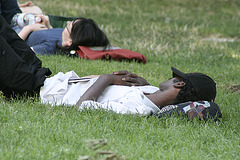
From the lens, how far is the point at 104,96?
4.50 meters

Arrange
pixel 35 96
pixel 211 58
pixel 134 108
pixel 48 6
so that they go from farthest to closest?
1. pixel 48 6
2. pixel 211 58
3. pixel 35 96
4. pixel 134 108

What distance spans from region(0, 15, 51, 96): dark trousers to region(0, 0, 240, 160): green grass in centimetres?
24

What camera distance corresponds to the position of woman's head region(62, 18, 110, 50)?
671 cm

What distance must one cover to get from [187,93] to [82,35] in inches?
118

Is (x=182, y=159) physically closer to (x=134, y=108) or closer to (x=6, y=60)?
(x=134, y=108)

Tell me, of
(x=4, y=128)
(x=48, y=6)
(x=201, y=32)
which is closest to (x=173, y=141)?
(x=4, y=128)

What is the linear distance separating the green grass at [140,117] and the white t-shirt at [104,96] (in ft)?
0.49

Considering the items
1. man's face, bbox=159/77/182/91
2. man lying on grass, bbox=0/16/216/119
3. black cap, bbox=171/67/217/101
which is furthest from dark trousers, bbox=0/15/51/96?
black cap, bbox=171/67/217/101

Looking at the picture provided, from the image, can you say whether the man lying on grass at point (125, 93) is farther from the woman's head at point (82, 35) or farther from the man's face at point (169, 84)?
the woman's head at point (82, 35)

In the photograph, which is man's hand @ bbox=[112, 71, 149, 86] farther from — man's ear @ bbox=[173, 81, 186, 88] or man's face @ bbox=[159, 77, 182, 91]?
man's ear @ bbox=[173, 81, 186, 88]

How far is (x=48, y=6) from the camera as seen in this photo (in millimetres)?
12406

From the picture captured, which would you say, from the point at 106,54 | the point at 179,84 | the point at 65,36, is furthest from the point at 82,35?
the point at 179,84

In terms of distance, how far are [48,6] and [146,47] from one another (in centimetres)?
514

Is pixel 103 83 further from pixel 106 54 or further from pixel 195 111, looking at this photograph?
pixel 106 54
